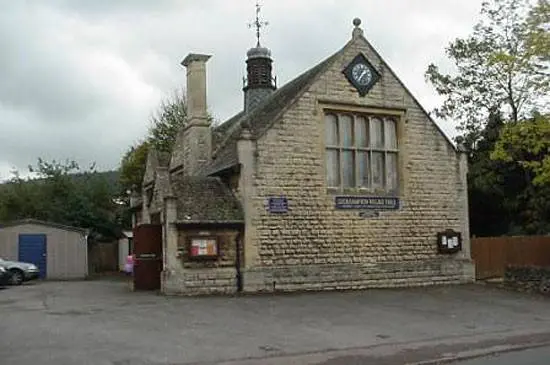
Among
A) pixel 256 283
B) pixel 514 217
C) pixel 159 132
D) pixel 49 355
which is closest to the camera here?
pixel 49 355

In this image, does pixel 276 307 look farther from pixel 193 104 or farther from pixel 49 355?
pixel 193 104

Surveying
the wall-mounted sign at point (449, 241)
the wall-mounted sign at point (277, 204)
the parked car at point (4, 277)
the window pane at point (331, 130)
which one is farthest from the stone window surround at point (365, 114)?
the parked car at point (4, 277)

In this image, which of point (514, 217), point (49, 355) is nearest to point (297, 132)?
point (49, 355)

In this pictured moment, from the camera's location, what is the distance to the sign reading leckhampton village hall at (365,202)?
23.7m

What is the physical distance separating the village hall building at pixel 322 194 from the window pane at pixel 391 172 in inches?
1.5

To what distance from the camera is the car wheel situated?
2908 cm

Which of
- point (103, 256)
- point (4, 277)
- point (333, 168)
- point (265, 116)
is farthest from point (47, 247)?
point (333, 168)

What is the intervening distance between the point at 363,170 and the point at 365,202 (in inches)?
46.0

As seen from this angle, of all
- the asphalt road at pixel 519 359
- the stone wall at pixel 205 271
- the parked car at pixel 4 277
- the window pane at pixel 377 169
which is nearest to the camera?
the asphalt road at pixel 519 359

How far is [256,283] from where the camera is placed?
21922 millimetres

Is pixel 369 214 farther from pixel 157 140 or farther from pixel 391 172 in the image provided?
pixel 157 140

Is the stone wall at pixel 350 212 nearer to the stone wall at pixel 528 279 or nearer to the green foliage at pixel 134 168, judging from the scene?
the stone wall at pixel 528 279

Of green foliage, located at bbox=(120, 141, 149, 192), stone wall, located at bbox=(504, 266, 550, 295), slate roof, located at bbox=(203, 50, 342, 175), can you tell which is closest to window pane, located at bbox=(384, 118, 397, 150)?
slate roof, located at bbox=(203, 50, 342, 175)

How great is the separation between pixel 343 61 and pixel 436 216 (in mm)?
6547
